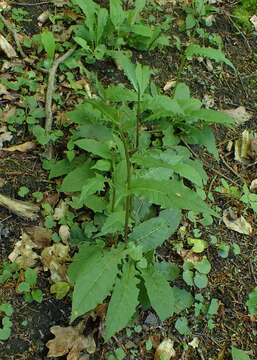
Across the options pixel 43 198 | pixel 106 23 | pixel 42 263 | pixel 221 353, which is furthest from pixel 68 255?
pixel 106 23

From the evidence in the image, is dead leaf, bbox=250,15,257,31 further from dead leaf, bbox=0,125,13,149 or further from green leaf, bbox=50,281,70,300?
green leaf, bbox=50,281,70,300

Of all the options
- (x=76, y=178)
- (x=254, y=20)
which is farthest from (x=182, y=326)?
(x=254, y=20)

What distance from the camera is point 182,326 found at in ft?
9.60

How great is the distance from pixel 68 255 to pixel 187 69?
76.9 inches

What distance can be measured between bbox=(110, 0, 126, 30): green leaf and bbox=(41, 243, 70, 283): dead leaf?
6.05 feet

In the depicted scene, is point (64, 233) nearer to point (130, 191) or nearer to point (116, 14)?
point (130, 191)

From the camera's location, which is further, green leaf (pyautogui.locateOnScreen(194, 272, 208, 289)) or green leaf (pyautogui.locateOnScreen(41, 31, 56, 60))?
green leaf (pyautogui.locateOnScreen(41, 31, 56, 60))

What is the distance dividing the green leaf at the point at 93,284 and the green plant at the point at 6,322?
47 cm

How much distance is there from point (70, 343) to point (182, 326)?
647 millimetres

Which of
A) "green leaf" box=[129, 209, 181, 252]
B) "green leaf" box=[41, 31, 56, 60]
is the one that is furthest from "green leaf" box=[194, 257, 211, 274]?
"green leaf" box=[41, 31, 56, 60]

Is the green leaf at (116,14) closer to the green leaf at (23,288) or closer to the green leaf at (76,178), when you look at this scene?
the green leaf at (76,178)

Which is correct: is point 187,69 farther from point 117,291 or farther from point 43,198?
point 117,291

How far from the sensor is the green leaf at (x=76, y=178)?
10.3 ft

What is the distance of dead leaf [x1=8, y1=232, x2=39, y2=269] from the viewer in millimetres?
2934
